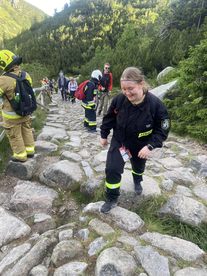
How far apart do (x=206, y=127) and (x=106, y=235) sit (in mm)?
4448

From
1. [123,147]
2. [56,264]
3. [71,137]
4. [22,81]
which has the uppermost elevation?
[22,81]

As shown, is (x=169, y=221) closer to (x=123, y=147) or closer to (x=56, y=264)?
(x=123, y=147)

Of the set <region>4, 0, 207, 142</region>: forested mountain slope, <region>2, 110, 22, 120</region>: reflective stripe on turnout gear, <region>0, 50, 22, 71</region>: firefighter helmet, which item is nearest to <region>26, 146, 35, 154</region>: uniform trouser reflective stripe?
<region>2, 110, 22, 120</region>: reflective stripe on turnout gear

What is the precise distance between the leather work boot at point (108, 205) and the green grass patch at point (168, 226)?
0.43 meters

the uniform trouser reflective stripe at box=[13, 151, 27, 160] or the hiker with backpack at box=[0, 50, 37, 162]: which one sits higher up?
the hiker with backpack at box=[0, 50, 37, 162]

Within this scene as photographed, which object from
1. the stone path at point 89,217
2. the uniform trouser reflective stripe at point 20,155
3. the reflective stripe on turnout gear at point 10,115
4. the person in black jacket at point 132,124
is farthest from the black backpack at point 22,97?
the person in black jacket at point 132,124

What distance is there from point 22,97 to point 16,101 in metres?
0.13

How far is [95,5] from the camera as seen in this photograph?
446ft

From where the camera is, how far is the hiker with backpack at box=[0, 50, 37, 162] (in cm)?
477

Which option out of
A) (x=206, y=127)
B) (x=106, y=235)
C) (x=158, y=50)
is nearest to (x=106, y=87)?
(x=206, y=127)

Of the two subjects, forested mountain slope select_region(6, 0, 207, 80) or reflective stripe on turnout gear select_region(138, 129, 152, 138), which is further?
forested mountain slope select_region(6, 0, 207, 80)

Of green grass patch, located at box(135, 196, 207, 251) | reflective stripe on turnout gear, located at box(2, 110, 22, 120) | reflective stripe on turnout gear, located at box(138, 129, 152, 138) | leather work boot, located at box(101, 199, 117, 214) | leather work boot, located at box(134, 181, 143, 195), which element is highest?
reflective stripe on turnout gear, located at box(138, 129, 152, 138)

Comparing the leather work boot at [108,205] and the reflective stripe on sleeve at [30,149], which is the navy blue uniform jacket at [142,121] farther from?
the reflective stripe on sleeve at [30,149]

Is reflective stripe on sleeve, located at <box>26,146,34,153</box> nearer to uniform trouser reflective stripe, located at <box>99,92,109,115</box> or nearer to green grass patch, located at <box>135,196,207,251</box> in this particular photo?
green grass patch, located at <box>135,196,207,251</box>
